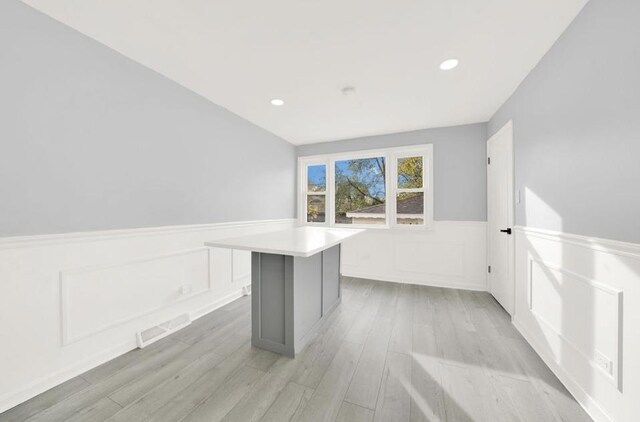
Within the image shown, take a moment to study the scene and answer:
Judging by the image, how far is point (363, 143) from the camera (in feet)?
13.5

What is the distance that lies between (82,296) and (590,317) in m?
3.48

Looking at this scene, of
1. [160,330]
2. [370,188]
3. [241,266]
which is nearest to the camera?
[160,330]

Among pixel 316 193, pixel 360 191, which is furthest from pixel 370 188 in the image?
pixel 316 193

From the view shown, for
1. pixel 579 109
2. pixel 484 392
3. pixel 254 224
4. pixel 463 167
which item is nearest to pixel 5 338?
pixel 254 224

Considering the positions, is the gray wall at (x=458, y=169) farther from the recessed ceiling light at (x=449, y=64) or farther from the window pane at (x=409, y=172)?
the recessed ceiling light at (x=449, y=64)

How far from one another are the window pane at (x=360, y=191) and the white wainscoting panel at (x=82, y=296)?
255 centimetres

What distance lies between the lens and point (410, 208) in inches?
152

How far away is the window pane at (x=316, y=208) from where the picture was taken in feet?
15.0

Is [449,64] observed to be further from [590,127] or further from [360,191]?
[360,191]

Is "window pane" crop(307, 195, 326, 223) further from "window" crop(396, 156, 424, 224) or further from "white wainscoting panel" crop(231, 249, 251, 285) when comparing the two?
"white wainscoting panel" crop(231, 249, 251, 285)

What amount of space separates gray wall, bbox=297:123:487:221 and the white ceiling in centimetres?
70

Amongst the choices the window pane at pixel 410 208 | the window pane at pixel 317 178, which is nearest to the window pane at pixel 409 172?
the window pane at pixel 410 208

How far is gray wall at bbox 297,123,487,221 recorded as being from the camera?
340 centimetres

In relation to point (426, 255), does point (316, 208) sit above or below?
above
